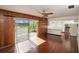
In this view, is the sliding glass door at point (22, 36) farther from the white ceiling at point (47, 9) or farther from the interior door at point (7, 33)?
the white ceiling at point (47, 9)

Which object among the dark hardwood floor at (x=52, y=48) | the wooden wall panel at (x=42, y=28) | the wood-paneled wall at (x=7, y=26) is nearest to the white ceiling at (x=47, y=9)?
the wood-paneled wall at (x=7, y=26)

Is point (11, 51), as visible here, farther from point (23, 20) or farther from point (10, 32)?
point (23, 20)

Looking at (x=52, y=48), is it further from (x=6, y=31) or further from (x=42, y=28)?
(x=6, y=31)

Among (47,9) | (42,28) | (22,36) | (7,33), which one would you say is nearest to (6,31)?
(7,33)

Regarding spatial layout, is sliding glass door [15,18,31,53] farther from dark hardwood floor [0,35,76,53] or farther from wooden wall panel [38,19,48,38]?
wooden wall panel [38,19,48,38]

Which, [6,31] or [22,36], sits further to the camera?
[22,36]

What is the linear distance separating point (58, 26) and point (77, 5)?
1.86 feet

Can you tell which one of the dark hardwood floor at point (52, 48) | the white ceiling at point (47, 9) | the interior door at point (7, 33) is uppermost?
the white ceiling at point (47, 9)

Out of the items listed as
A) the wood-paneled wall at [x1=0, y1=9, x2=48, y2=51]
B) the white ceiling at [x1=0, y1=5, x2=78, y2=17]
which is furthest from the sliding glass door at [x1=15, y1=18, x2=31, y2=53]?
the white ceiling at [x1=0, y1=5, x2=78, y2=17]

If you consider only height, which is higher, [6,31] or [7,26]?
[7,26]

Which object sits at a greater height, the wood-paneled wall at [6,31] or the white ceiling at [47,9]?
the white ceiling at [47,9]

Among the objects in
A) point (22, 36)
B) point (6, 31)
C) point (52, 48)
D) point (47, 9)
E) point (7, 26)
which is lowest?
point (52, 48)

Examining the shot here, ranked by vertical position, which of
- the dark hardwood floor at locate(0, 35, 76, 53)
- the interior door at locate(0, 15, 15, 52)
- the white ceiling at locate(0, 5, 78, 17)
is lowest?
the dark hardwood floor at locate(0, 35, 76, 53)
